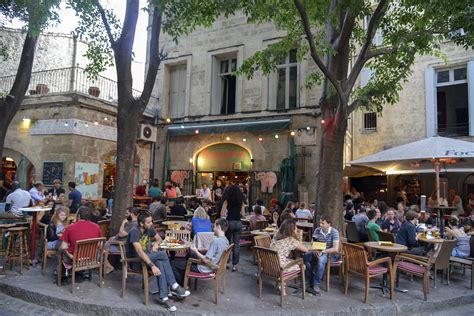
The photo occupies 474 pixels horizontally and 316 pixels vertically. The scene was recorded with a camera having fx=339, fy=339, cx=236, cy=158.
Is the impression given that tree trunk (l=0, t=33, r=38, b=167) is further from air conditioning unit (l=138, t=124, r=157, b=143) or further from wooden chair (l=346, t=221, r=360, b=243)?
wooden chair (l=346, t=221, r=360, b=243)

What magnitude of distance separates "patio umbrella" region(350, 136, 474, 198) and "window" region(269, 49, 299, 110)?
14.3 ft

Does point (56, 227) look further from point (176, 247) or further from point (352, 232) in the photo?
point (352, 232)

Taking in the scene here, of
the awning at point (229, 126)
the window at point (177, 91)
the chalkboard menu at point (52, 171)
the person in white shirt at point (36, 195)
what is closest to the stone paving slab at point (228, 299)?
the person in white shirt at point (36, 195)

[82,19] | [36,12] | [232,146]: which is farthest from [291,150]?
[36,12]

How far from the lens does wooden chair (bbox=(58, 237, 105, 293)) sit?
500 cm

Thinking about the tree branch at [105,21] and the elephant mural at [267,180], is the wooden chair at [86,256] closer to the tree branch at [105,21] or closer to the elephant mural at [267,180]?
the tree branch at [105,21]

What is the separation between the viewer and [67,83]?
45.6ft

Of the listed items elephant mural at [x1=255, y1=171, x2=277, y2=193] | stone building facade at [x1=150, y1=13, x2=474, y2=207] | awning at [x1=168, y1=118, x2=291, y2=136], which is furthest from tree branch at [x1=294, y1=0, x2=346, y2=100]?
elephant mural at [x1=255, y1=171, x2=277, y2=193]

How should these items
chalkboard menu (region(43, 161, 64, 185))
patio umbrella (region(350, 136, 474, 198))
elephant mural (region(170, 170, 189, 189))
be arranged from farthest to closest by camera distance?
1. elephant mural (region(170, 170, 189, 189))
2. chalkboard menu (region(43, 161, 64, 185))
3. patio umbrella (region(350, 136, 474, 198))

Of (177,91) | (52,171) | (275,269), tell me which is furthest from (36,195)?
(177,91)

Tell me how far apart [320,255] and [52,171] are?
406 inches

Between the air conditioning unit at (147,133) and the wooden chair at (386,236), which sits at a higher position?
the air conditioning unit at (147,133)

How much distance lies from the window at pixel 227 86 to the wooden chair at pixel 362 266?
10.1m

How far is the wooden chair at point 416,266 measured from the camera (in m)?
5.34
